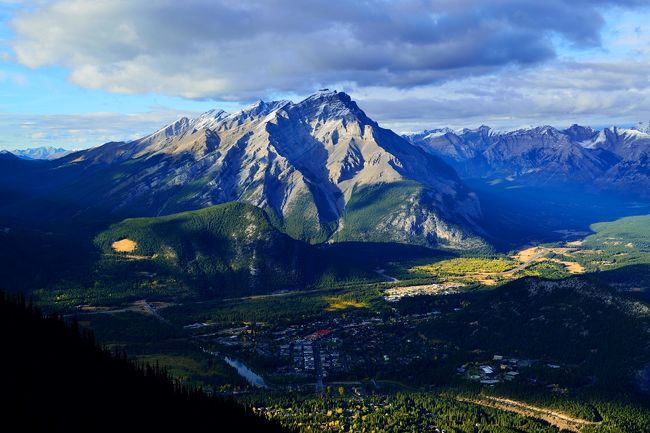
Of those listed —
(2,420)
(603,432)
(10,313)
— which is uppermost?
(10,313)

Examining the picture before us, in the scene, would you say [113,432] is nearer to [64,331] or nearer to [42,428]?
[42,428]

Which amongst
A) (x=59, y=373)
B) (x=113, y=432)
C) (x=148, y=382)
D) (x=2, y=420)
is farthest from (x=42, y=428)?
(x=148, y=382)

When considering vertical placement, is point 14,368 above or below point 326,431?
above

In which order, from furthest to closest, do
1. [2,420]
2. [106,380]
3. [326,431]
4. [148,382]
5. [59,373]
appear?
[326,431], [148,382], [106,380], [59,373], [2,420]

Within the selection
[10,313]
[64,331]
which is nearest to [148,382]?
[64,331]

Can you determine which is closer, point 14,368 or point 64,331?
point 14,368

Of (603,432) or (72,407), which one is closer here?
(72,407)

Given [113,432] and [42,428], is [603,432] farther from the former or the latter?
[42,428]

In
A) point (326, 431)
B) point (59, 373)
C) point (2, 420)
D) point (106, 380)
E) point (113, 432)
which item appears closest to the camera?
point (2, 420)

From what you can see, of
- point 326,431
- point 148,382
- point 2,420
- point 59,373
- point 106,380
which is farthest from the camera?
point 326,431

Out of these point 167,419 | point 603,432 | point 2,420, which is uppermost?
point 2,420
